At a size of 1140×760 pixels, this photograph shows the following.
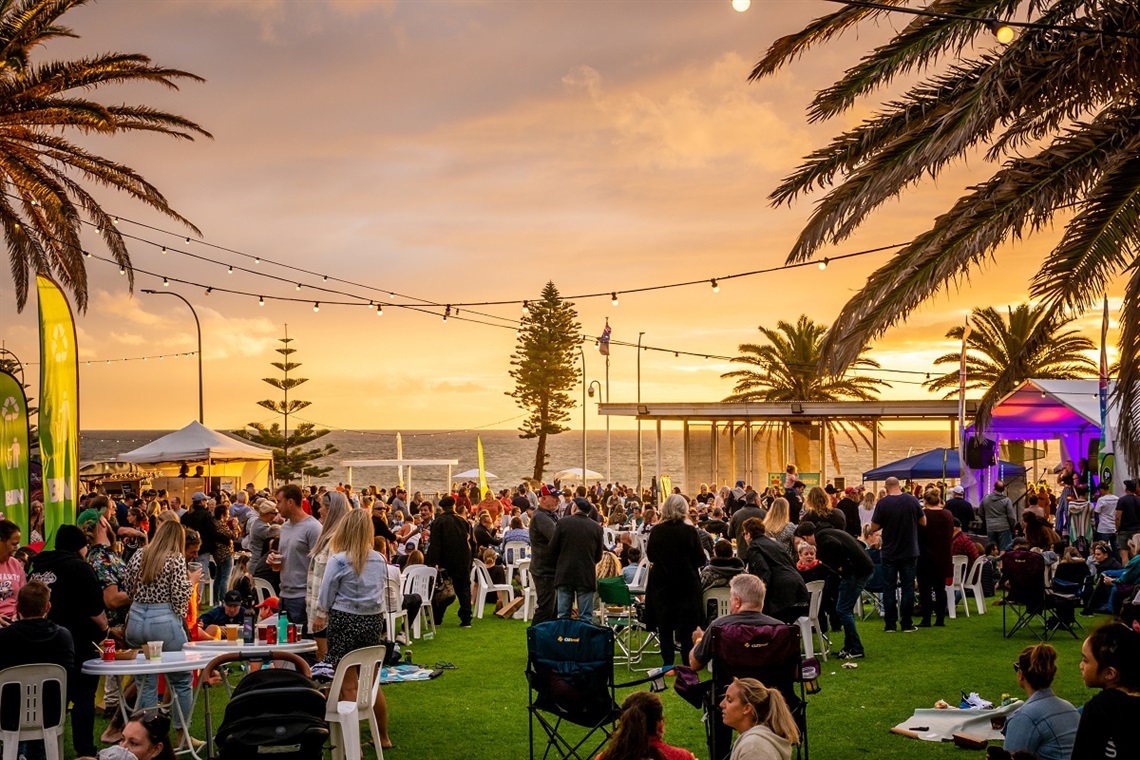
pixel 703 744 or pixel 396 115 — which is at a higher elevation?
pixel 396 115

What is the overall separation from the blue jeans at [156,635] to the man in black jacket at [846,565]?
6.02 meters

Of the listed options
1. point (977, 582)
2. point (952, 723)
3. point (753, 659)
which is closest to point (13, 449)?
point (753, 659)

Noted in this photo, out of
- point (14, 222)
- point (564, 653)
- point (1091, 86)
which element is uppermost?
point (14, 222)

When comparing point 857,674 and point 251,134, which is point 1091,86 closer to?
point 857,674

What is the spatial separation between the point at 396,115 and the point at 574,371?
36455 millimetres

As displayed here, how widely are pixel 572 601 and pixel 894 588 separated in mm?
4184

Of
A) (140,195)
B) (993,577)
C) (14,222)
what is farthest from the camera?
(993,577)

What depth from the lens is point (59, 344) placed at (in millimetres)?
9352

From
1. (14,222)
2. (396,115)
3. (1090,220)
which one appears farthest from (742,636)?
(396,115)

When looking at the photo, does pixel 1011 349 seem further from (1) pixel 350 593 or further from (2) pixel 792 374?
(1) pixel 350 593

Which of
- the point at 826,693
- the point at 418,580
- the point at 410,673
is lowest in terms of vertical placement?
the point at 826,693

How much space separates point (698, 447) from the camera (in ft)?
108

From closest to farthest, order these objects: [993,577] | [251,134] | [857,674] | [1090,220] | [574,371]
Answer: [1090,220]
[857,674]
[993,577]
[251,134]
[574,371]

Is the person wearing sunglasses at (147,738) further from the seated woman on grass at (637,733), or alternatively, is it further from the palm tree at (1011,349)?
the palm tree at (1011,349)
